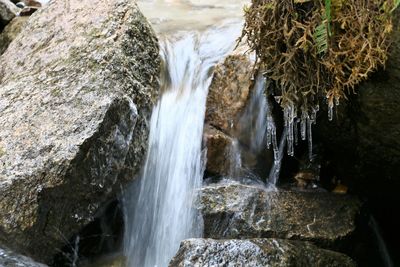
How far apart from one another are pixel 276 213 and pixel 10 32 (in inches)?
136

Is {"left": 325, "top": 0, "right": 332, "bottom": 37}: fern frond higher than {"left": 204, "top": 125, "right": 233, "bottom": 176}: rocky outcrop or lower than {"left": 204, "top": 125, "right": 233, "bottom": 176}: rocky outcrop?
higher

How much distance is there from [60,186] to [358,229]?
1.82 metres

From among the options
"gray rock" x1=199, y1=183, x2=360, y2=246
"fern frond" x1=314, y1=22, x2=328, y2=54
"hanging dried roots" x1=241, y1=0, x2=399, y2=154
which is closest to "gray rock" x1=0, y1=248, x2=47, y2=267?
"gray rock" x1=199, y1=183, x2=360, y2=246

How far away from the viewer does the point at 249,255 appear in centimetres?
285

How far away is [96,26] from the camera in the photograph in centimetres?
404

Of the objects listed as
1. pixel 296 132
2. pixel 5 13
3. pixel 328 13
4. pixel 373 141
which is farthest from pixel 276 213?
pixel 5 13

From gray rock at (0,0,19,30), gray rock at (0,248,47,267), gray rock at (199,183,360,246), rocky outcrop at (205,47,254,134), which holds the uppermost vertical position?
gray rock at (0,0,19,30)

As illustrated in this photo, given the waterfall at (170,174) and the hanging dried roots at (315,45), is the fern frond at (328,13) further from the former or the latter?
the waterfall at (170,174)

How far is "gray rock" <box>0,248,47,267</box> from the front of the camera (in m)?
2.77

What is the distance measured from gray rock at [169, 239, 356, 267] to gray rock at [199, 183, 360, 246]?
11.7 inches

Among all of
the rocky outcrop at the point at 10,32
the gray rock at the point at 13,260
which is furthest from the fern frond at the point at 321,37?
the rocky outcrop at the point at 10,32

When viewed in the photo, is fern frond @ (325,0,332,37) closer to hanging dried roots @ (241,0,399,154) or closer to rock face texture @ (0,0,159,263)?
hanging dried roots @ (241,0,399,154)

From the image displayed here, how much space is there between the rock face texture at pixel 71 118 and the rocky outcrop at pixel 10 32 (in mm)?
1152

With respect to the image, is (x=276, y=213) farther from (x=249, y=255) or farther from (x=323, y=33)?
(x=323, y=33)
